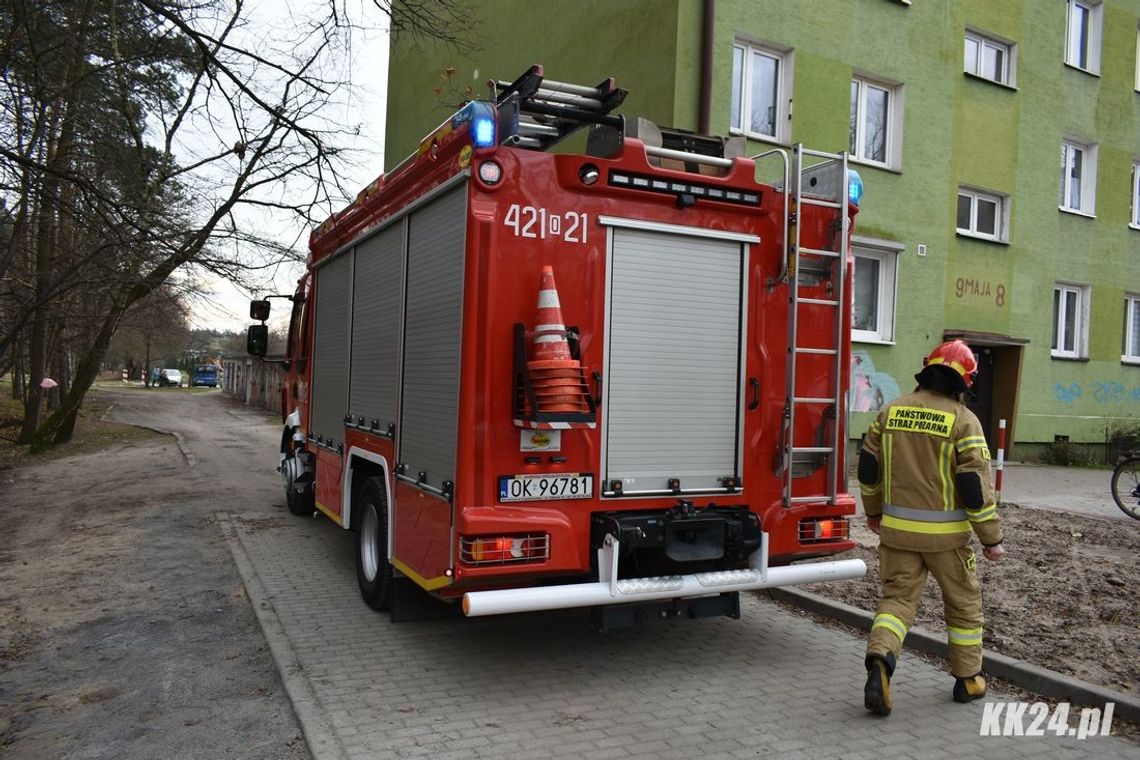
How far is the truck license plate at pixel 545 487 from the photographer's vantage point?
13.7 ft

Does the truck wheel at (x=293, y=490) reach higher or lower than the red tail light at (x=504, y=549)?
lower

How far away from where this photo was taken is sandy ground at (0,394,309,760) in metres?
3.81

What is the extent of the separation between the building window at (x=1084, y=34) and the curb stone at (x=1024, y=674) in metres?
15.0

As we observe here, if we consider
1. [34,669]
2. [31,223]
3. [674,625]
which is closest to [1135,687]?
[674,625]

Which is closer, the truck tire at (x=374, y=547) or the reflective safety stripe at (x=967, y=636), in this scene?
the reflective safety stripe at (x=967, y=636)

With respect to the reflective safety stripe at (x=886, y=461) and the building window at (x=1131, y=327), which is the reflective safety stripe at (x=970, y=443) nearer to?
the reflective safety stripe at (x=886, y=461)

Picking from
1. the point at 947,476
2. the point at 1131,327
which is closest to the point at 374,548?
the point at 947,476

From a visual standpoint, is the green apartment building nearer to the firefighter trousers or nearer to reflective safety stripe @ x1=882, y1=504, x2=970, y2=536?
reflective safety stripe @ x1=882, y1=504, x2=970, y2=536

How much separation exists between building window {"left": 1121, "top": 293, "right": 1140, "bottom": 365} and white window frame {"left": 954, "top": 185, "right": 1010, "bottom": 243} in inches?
172

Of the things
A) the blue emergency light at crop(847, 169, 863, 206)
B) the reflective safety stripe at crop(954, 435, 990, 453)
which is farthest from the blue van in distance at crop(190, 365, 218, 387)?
the reflective safety stripe at crop(954, 435, 990, 453)

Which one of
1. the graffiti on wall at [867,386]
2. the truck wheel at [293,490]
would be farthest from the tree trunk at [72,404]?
the graffiti on wall at [867,386]

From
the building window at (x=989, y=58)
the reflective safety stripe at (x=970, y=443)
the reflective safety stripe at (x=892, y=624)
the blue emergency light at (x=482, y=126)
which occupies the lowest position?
the reflective safety stripe at (x=892, y=624)

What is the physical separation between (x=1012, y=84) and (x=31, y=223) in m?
15.7

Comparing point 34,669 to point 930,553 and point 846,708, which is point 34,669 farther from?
point 930,553
